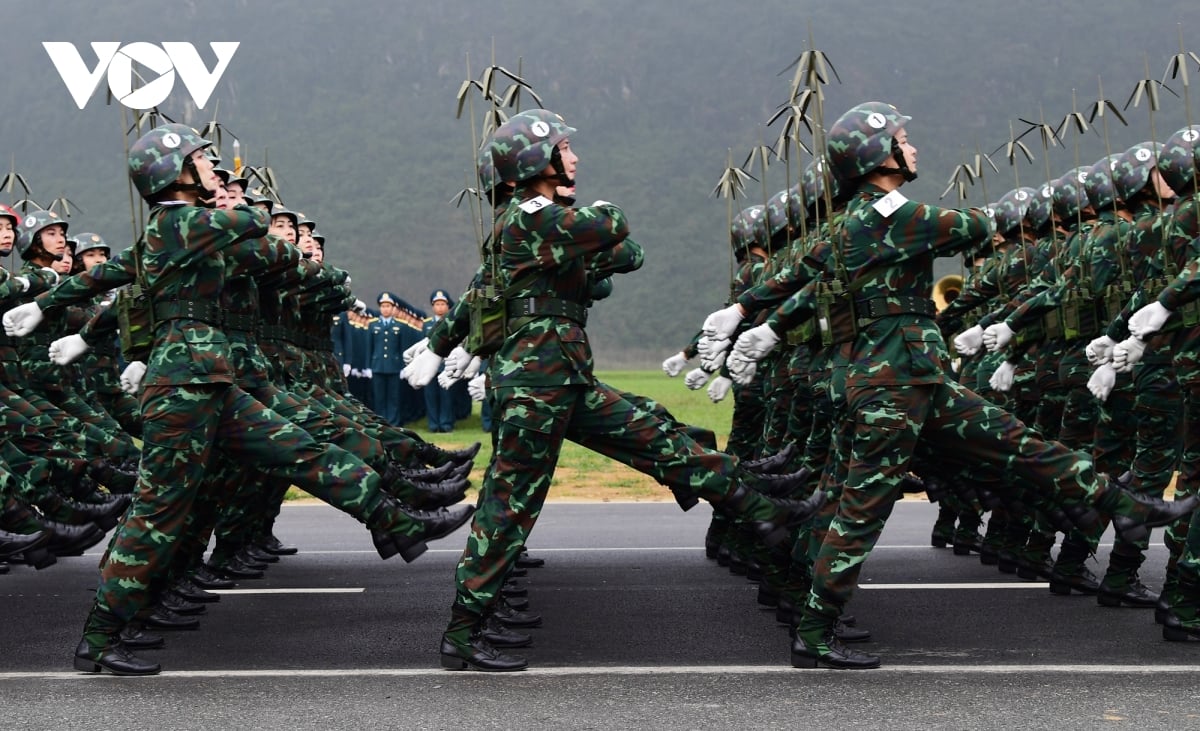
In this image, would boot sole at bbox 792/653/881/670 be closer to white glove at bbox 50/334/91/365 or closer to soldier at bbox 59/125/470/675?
soldier at bbox 59/125/470/675

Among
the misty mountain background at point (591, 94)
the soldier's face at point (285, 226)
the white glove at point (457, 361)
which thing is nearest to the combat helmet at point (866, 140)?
the white glove at point (457, 361)

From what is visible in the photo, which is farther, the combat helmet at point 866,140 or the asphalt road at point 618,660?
the combat helmet at point 866,140

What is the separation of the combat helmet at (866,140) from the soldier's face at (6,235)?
19.0 ft

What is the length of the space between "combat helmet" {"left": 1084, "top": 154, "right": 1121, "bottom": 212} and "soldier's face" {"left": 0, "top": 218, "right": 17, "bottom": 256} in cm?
642

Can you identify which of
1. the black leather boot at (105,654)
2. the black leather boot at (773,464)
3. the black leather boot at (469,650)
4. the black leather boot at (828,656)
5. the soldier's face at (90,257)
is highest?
the soldier's face at (90,257)

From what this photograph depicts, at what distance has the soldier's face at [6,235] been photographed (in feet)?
32.6

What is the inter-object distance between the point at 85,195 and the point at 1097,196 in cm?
7364

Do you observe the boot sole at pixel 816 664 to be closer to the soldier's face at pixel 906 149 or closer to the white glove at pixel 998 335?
the soldier's face at pixel 906 149

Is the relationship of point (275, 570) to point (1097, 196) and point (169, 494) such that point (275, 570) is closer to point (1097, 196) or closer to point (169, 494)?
point (169, 494)

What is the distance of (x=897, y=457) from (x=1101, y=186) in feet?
11.6

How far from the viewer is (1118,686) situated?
18.7ft

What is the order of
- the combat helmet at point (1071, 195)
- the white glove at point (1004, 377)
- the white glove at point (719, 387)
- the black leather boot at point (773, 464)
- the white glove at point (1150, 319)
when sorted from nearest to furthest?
the white glove at point (1150, 319) < the black leather boot at point (773, 464) < the white glove at point (1004, 377) < the combat helmet at point (1071, 195) < the white glove at point (719, 387)

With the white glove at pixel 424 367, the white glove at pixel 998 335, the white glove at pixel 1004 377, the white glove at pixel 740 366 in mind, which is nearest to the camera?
the white glove at pixel 740 366

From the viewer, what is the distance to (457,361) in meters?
7.65
